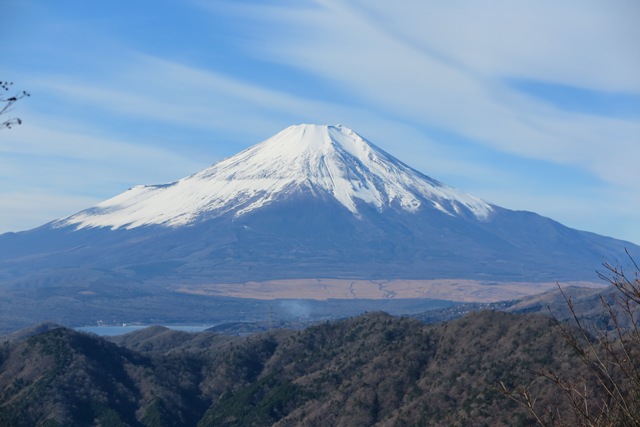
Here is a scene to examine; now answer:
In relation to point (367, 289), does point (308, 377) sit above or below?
below

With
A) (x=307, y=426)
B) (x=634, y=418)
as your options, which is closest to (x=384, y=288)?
(x=307, y=426)

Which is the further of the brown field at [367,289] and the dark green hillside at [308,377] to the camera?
the brown field at [367,289]

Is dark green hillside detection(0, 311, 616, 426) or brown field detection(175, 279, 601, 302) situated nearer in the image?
dark green hillside detection(0, 311, 616, 426)

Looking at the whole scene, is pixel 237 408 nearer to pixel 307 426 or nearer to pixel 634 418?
pixel 307 426

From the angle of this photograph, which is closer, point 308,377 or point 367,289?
point 308,377
